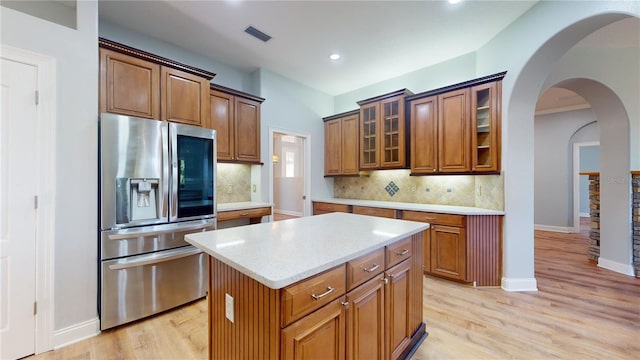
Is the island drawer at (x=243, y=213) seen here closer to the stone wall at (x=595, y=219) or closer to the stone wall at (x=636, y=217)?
the stone wall at (x=636, y=217)

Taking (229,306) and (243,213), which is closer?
(229,306)

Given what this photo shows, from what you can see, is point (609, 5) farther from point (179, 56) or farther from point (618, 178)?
point (179, 56)

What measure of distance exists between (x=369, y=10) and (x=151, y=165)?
104 inches

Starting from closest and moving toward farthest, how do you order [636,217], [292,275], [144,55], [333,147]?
[292,275] → [144,55] → [636,217] → [333,147]

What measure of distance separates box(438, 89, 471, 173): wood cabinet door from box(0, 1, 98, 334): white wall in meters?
3.76

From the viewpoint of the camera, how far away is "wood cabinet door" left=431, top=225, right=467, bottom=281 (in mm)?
2912

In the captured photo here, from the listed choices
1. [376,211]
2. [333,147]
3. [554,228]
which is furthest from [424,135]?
[554,228]

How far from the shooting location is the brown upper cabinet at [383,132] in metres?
3.78

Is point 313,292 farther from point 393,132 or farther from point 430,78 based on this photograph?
point 430,78

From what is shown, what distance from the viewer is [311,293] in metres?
1.02

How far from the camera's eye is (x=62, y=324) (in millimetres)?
1886

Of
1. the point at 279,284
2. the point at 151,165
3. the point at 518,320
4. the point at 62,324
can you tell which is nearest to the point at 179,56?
the point at 151,165

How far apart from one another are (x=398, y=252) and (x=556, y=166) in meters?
6.72

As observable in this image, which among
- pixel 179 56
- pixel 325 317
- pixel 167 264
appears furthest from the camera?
pixel 179 56
